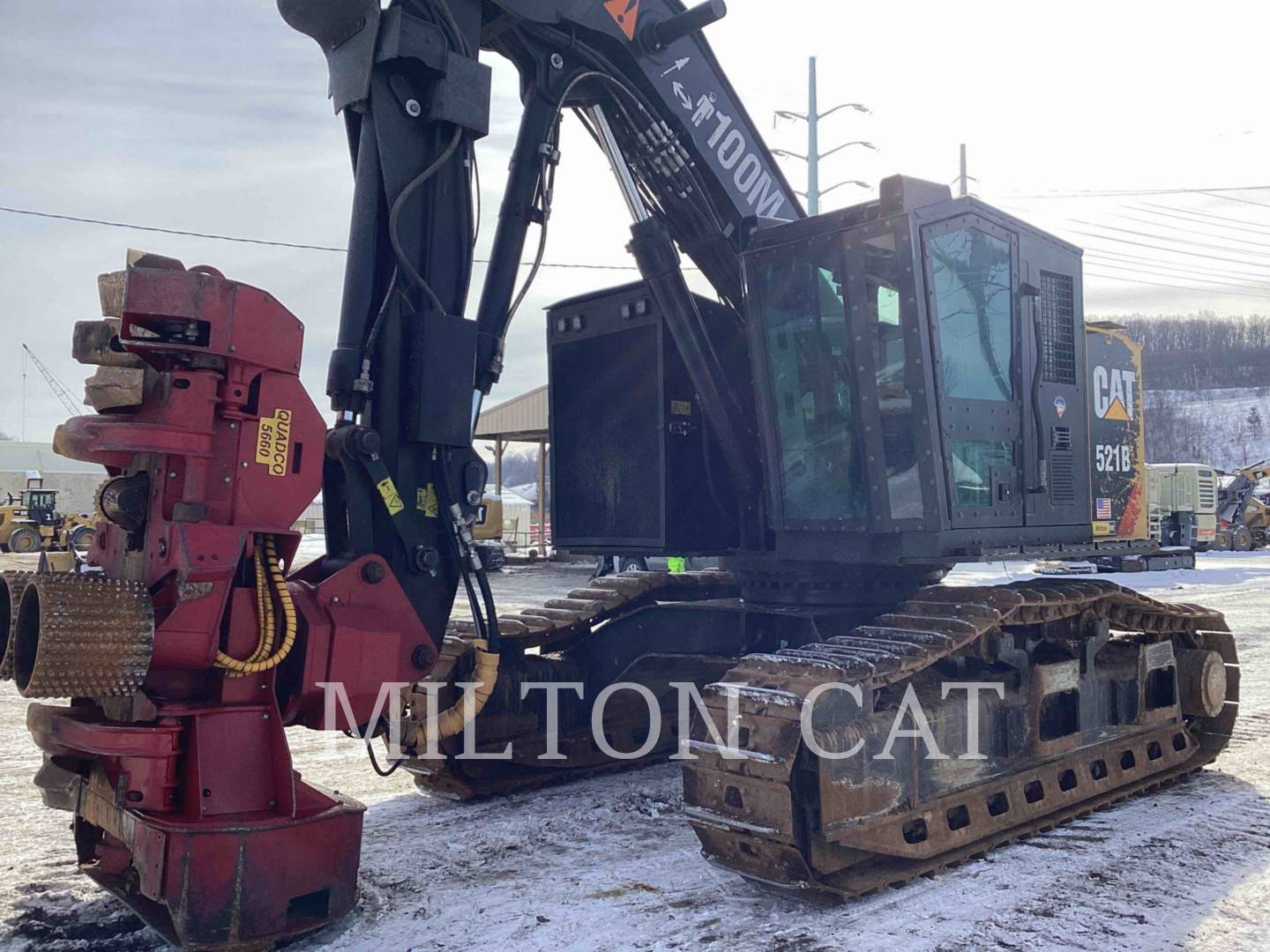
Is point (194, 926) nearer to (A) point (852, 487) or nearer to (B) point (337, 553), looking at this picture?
(B) point (337, 553)

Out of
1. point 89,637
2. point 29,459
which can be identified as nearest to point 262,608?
point 89,637

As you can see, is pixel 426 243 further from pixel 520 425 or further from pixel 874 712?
pixel 520 425

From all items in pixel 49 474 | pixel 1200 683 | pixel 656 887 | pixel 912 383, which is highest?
pixel 49 474

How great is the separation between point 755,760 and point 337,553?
189 centimetres

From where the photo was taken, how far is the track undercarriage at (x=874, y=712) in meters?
4.41

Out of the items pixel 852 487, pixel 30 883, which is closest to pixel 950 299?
pixel 852 487

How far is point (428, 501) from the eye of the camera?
15.4ft

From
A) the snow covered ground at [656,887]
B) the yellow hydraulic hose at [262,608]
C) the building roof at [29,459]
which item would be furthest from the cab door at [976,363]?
the building roof at [29,459]

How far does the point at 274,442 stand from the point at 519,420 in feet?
88.7

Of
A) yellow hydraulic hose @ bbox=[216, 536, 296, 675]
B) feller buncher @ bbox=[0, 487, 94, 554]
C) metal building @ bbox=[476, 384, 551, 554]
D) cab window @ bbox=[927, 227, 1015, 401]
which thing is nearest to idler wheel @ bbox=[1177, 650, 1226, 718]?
cab window @ bbox=[927, 227, 1015, 401]

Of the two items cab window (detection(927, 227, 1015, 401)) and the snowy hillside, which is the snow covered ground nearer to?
cab window (detection(927, 227, 1015, 401))

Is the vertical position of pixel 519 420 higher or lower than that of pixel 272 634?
higher

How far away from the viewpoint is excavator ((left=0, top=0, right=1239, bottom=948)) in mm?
3848

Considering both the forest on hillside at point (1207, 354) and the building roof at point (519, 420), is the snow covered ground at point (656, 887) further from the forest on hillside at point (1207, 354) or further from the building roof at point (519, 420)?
the forest on hillside at point (1207, 354)
